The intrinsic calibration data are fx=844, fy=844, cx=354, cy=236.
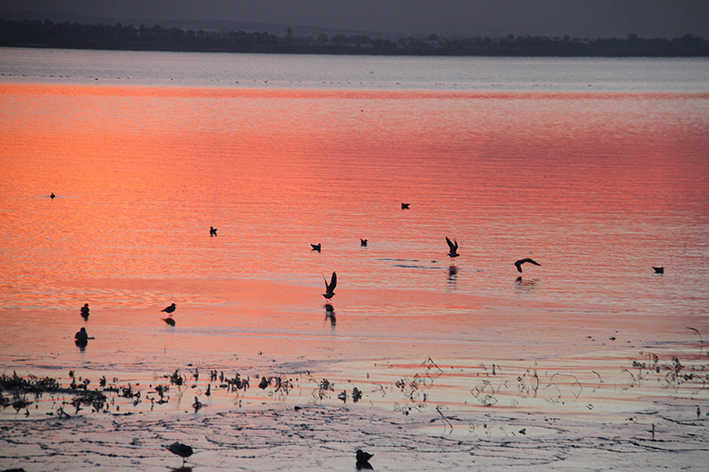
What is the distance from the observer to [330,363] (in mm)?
13805

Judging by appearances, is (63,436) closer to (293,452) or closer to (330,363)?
(293,452)

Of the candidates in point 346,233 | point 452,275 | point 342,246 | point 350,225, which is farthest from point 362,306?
point 350,225

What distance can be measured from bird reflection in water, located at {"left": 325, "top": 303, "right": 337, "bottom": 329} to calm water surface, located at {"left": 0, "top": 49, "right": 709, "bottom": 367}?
18cm

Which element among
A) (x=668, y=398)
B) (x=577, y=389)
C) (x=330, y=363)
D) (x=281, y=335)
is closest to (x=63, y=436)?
(x=330, y=363)

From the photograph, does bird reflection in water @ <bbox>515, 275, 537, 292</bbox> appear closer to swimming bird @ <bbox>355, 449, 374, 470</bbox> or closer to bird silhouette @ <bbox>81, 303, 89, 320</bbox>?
bird silhouette @ <bbox>81, 303, 89, 320</bbox>

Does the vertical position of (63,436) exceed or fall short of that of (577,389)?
it falls short

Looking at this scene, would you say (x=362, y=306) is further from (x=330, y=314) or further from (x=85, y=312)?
(x=85, y=312)

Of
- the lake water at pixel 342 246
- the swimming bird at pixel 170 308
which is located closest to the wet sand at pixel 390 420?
the lake water at pixel 342 246

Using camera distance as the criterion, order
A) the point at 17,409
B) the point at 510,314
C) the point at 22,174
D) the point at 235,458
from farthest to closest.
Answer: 1. the point at 22,174
2. the point at 510,314
3. the point at 17,409
4. the point at 235,458

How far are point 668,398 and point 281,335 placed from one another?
267 inches

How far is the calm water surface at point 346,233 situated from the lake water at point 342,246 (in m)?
0.09

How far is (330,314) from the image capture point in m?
17.1

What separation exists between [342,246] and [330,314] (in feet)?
22.9

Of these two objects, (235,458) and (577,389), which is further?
(577,389)
